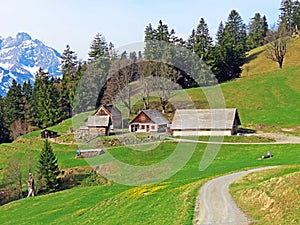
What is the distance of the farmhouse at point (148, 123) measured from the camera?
259 feet

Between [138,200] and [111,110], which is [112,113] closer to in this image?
[111,110]

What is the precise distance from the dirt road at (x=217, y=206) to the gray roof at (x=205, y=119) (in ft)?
125

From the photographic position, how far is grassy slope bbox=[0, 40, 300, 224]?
30.0 meters

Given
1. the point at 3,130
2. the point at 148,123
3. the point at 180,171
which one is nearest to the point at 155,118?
the point at 148,123

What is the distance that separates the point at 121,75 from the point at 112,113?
48.7 feet

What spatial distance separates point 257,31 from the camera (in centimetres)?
16338

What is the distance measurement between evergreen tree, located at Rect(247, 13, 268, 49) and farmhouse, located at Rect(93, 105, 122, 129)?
84.4 metres

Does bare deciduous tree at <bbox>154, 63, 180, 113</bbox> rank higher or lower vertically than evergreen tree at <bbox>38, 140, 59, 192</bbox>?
higher

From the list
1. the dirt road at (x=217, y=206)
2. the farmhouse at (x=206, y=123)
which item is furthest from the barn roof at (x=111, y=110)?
the dirt road at (x=217, y=206)

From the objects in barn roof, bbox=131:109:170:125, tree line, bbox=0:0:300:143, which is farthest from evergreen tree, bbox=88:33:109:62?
barn roof, bbox=131:109:170:125

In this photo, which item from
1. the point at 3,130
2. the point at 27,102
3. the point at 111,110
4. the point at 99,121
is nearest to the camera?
the point at 99,121

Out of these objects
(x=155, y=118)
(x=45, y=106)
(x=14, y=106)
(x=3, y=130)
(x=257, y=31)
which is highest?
(x=257, y=31)

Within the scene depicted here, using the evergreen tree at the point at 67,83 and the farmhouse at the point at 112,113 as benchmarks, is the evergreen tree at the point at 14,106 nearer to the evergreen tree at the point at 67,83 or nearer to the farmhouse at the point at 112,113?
the evergreen tree at the point at 67,83

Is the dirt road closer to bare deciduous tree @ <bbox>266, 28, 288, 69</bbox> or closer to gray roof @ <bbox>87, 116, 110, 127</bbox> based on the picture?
gray roof @ <bbox>87, 116, 110, 127</bbox>
